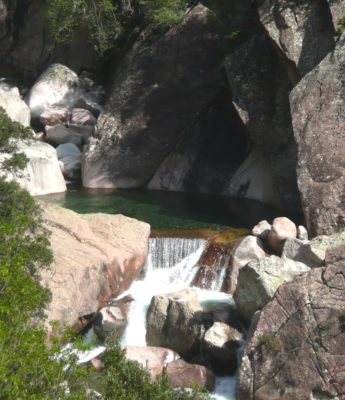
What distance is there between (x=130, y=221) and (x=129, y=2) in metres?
21.5

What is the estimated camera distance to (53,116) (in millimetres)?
38344

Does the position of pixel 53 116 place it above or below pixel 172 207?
above

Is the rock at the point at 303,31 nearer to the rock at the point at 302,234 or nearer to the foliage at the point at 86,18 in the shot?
the rock at the point at 302,234

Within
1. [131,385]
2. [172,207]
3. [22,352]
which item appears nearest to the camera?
[22,352]

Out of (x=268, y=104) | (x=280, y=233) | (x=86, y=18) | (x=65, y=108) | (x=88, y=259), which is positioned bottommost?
(x=88, y=259)

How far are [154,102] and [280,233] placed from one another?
13205 millimetres

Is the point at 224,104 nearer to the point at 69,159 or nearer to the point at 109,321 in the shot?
the point at 69,159

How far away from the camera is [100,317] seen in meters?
18.3

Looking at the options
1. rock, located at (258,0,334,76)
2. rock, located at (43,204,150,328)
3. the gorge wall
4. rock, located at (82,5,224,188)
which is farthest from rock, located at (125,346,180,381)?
rock, located at (82,5,224,188)

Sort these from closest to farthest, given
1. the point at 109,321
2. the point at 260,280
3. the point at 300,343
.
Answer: the point at 300,343
the point at 260,280
the point at 109,321

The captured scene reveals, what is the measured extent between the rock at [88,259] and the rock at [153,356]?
79.4 inches

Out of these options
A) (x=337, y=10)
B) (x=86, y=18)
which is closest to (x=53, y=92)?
(x=86, y=18)

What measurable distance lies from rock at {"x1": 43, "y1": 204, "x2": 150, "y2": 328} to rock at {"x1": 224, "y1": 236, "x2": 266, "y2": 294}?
307 cm

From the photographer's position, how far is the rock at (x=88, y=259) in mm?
17875
